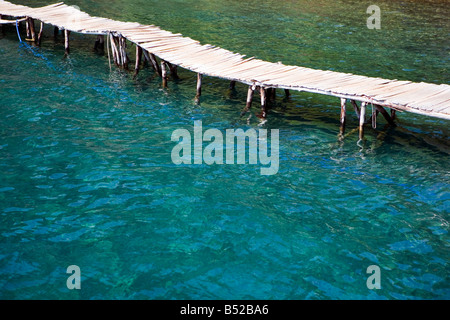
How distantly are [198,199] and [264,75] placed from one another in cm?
508

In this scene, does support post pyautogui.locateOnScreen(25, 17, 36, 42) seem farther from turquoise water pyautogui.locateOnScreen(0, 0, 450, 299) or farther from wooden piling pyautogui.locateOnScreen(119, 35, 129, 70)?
wooden piling pyautogui.locateOnScreen(119, 35, 129, 70)

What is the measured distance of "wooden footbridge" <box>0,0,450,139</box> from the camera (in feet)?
34.7

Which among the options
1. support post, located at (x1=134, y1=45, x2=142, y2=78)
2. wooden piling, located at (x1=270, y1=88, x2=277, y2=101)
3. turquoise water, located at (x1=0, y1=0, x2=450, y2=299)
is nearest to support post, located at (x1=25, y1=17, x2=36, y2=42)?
turquoise water, located at (x1=0, y1=0, x2=450, y2=299)

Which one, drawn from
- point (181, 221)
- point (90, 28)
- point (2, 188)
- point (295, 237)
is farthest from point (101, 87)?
point (295, 237)

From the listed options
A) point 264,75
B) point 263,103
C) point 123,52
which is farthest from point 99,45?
point 263,103

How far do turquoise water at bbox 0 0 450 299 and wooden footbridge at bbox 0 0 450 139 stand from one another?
0.78 m

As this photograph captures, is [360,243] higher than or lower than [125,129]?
lower

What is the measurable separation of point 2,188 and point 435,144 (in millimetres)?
9551

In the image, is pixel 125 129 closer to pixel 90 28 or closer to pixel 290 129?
pixel 290 129

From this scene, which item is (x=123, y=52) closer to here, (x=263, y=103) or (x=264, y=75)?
(x=264, y=75)

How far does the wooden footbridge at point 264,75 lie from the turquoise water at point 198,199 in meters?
0.78

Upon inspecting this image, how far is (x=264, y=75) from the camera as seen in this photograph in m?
12.5
